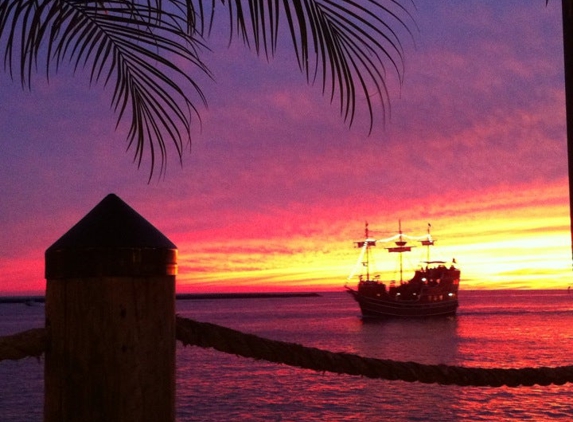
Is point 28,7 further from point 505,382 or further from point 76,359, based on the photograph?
point 505,382

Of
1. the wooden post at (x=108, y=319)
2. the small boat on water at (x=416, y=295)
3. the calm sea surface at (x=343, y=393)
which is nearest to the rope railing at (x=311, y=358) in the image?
the wooden post at (x=108, y=319)

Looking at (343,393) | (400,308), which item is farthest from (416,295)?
(343,393)

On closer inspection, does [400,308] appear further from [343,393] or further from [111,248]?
[111,248]

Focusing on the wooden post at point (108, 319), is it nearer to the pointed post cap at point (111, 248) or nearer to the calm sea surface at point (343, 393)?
the pointed post cap at point (111, 248)

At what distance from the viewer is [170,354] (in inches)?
51.4

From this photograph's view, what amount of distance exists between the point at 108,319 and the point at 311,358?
62 centimetres

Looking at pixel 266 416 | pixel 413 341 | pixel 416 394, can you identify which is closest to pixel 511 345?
pixel 413 341

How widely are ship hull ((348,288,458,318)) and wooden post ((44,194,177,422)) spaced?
269 feet

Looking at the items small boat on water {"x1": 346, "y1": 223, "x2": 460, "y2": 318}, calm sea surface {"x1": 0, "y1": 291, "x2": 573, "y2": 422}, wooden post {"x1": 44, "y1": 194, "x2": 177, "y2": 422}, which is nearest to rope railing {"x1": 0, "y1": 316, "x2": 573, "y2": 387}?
wooden post {"x1": 44, "y1": 194, "x2": 177, "y2": 422}

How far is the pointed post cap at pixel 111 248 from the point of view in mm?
1216

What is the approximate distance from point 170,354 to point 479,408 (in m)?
31.2

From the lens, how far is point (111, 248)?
122 cm

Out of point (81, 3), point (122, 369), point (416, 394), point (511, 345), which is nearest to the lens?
point (122, 369)

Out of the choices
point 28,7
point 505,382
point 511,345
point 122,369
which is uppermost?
point 28,7
